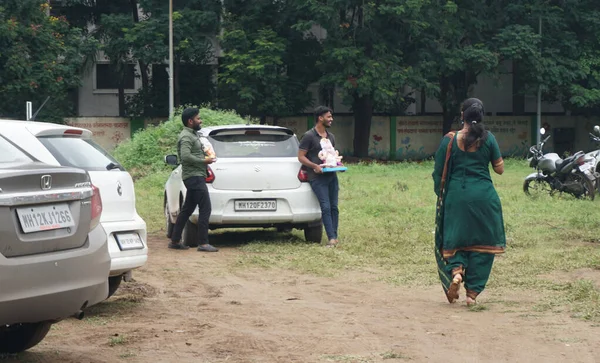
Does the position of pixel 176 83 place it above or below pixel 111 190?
above

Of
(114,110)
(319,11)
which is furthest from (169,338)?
(114,110)

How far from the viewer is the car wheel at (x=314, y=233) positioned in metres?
14.2

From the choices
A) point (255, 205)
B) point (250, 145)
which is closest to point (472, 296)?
point (255, 205)

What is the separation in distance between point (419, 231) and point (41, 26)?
101 ft

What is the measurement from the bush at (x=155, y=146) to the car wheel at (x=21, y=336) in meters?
21.4

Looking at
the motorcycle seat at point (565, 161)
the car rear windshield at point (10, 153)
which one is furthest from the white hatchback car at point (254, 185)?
the motorcycle seat at point (565, 161)

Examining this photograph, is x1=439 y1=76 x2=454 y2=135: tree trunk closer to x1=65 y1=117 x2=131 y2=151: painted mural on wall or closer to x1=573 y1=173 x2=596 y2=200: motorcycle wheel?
x1=65 y1=117 x2=131 y2=151: painted mural on wall

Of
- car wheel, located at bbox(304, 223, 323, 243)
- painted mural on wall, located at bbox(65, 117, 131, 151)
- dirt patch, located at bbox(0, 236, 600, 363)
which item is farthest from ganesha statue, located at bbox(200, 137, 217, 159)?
painted mural on wall, located at bbox(65, 117, 131, 151)

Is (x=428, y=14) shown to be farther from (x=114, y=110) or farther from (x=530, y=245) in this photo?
(x=530, y=245)

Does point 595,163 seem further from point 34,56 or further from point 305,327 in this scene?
point 34,56

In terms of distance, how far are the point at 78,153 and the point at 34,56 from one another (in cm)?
3554

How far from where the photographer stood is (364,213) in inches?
726

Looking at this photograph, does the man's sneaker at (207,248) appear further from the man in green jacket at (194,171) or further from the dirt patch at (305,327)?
the dirt patch at (305,327)

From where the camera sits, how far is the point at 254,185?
45.0 feet
